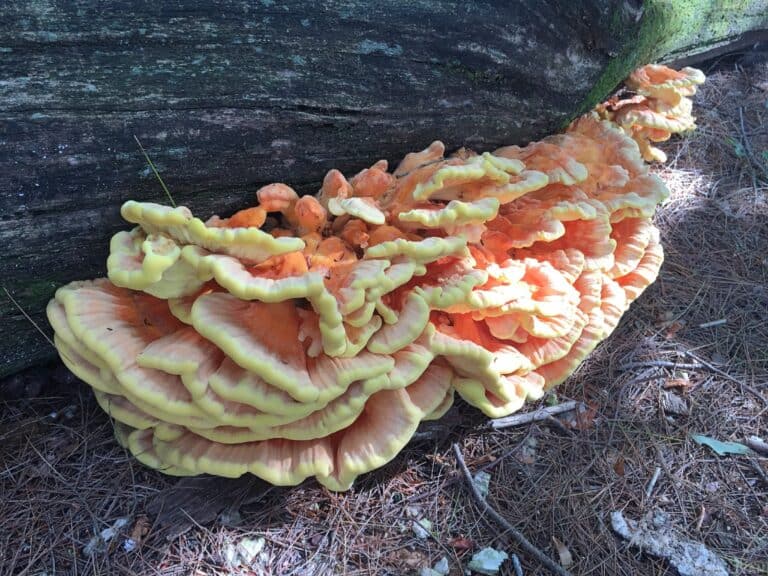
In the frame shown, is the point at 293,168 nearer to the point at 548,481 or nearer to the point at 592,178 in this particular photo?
the point at 592,178

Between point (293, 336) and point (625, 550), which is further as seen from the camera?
point (625, 550)

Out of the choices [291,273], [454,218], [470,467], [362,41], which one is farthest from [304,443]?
[362,41]

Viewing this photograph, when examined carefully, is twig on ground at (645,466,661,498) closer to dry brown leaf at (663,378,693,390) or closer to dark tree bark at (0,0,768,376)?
dry brown leaf at (663,378,693,390)

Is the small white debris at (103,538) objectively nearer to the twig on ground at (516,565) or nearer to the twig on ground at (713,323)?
the twig on ground at (516,565)

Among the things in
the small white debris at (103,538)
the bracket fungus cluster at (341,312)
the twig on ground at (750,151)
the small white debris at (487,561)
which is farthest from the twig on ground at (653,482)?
the twig on ground at (750,151)

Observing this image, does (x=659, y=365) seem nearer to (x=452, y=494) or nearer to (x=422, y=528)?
(x=452, y=494)

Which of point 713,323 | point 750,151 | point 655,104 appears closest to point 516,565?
point 713,323

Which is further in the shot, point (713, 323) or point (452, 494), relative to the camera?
point (713, 323)
